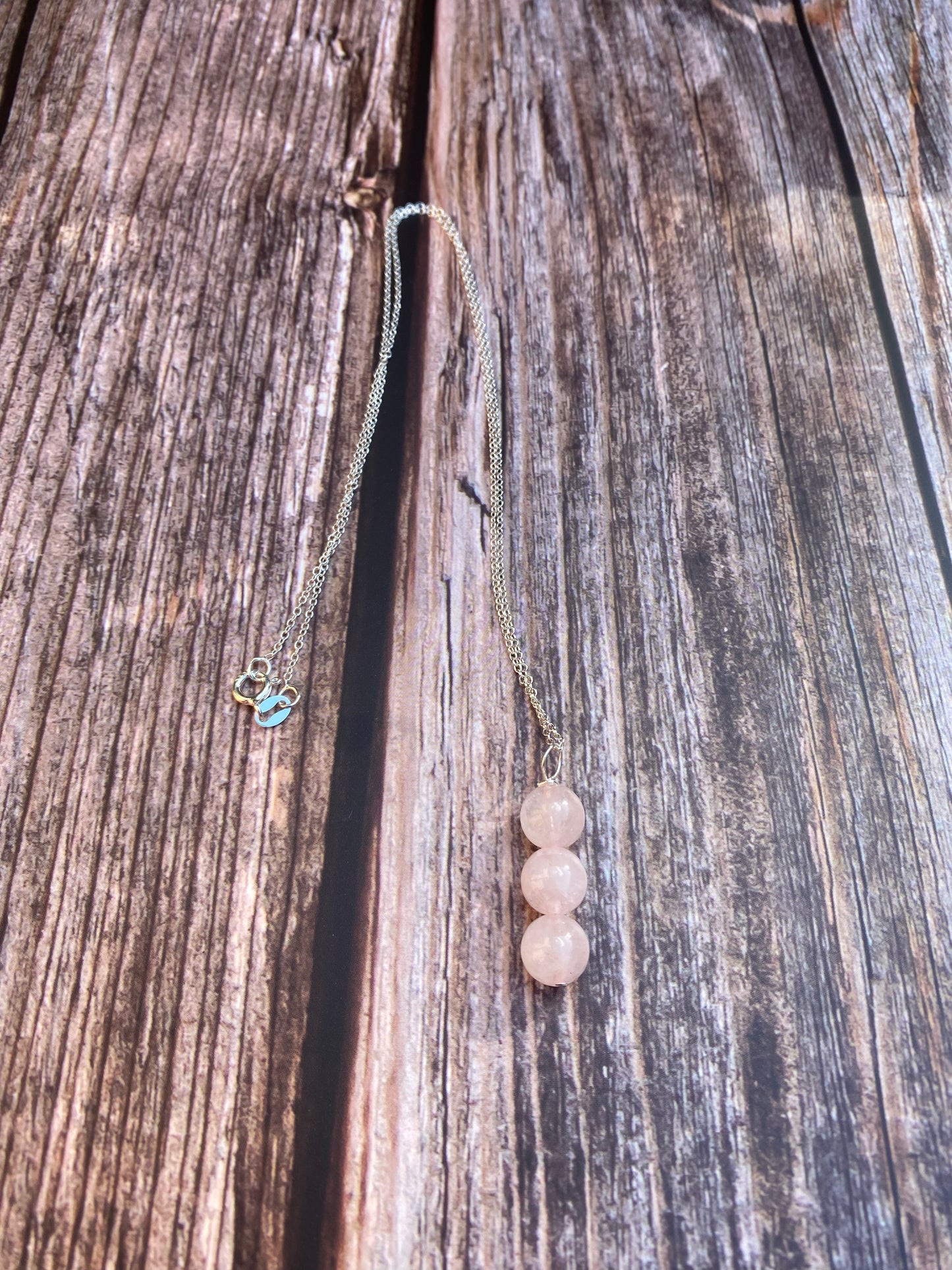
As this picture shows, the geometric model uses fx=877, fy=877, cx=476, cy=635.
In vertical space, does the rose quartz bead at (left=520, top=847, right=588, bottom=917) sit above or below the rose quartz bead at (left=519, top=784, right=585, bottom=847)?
below

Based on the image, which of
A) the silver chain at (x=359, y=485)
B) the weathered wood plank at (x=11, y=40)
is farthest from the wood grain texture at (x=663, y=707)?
the weathered wood plank at (x=11, y=40)

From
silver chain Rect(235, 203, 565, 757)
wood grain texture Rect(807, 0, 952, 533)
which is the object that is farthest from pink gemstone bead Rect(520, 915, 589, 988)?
wood grain texture Rect(807, 0, 952, 533)

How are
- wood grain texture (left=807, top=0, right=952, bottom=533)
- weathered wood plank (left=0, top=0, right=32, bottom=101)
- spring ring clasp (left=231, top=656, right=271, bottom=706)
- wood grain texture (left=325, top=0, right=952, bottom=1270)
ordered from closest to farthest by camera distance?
wood grain texture (left=325, top=0, right=952, bottom=1270)
spring ring clasp (left=231, top=656, right=271, bottom=706)
wood grain texture (left=807, top=0, right=952, bottom=533)
weathered wood plank (left=0, top=0, right=32, bottom=101)

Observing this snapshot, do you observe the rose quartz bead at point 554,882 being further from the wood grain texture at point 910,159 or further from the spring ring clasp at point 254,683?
the wood grain texture at point 910,159

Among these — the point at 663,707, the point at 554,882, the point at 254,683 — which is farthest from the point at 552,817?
the point at 254,683

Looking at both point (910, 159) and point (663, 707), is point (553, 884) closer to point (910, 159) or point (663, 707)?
point (663, 707)

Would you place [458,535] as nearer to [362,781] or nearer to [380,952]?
[362,781]

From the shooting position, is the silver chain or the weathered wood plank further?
the weathered wood plank

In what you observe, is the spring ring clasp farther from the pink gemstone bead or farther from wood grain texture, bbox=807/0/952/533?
wood grain texture, bbox=807/0/952/533
